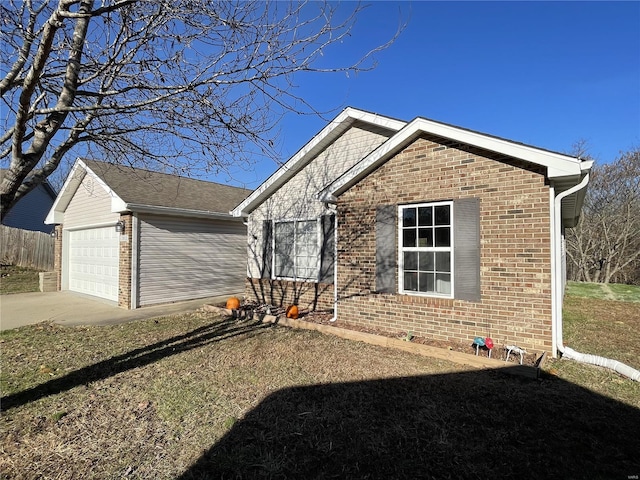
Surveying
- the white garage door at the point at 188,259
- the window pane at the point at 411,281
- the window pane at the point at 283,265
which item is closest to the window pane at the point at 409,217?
the window pane at the point at 411,281

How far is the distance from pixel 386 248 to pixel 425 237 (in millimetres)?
797

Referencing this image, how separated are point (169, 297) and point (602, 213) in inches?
924

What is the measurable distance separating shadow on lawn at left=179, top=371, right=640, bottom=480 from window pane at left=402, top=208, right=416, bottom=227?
3.21 metres

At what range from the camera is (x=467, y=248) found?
6074mm

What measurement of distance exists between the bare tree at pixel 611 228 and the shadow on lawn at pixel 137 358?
21.8 metres

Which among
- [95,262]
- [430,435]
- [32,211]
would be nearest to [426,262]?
[430,435]

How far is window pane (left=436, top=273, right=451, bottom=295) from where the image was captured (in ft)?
21.2

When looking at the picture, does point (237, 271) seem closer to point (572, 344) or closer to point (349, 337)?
point (349, 337)

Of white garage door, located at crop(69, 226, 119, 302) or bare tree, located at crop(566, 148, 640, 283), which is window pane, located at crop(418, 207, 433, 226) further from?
bare tree, located at crop(566, 148, 640, 283)

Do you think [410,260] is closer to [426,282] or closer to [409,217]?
[426,282]

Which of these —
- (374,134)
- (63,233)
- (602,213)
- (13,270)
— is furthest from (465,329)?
(13,270)

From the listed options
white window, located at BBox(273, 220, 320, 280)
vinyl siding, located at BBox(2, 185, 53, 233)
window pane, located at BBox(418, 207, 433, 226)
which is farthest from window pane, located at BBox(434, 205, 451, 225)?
vinyl siding, located at BBox(2, 185, 53, 233)

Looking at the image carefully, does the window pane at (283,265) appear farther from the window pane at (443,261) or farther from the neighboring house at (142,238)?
the window pane at (443,261)

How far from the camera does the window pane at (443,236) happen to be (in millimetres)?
6391
